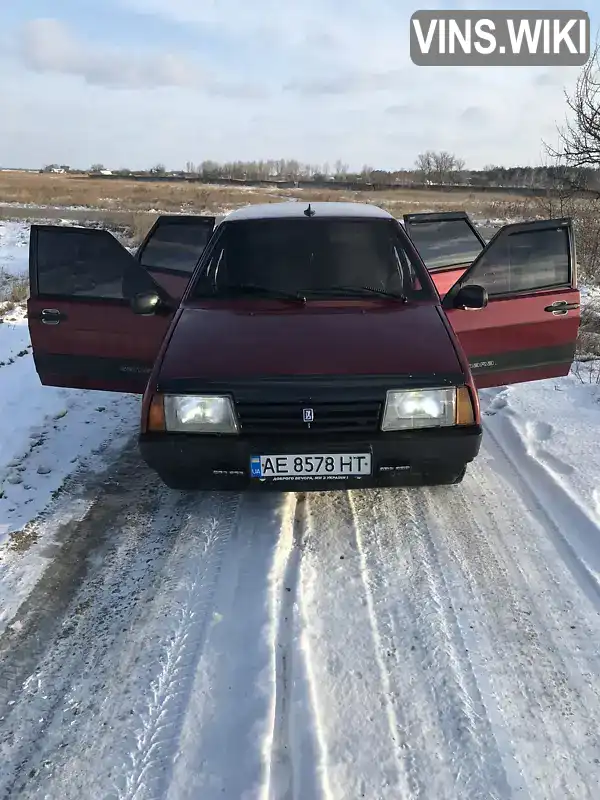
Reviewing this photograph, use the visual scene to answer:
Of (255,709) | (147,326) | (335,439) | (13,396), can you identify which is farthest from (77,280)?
(255,709)

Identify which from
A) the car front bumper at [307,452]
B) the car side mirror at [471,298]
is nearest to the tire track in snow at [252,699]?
the car front bumper at [307,452]

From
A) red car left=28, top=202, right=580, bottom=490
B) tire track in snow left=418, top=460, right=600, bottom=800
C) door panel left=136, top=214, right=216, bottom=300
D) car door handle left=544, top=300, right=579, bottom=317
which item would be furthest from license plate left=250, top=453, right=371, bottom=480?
door panel left=136, top=214, right=216, bottom=300

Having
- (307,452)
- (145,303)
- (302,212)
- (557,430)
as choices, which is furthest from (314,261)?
(557,430)

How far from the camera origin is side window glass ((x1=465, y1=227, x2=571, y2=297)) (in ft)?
13.4

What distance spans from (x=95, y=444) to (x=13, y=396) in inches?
54.8

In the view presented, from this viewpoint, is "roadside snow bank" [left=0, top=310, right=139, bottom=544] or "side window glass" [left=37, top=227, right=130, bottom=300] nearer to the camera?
"roadside snow bank" [left=0, top=310, right=139, bottom=544]

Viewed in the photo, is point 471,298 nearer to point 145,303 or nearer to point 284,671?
point 145,303

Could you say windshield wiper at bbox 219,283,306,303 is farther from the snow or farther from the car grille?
the snow

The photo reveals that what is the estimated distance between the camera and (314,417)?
284cm

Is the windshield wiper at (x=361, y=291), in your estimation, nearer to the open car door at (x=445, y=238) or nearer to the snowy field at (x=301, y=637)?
the snowy field at (x=301, y=637)

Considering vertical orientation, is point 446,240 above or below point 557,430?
above

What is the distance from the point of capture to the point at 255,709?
6.63ft

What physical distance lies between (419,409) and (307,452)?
1.90 feet

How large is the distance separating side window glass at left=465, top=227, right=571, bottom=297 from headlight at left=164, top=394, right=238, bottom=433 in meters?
2.08
